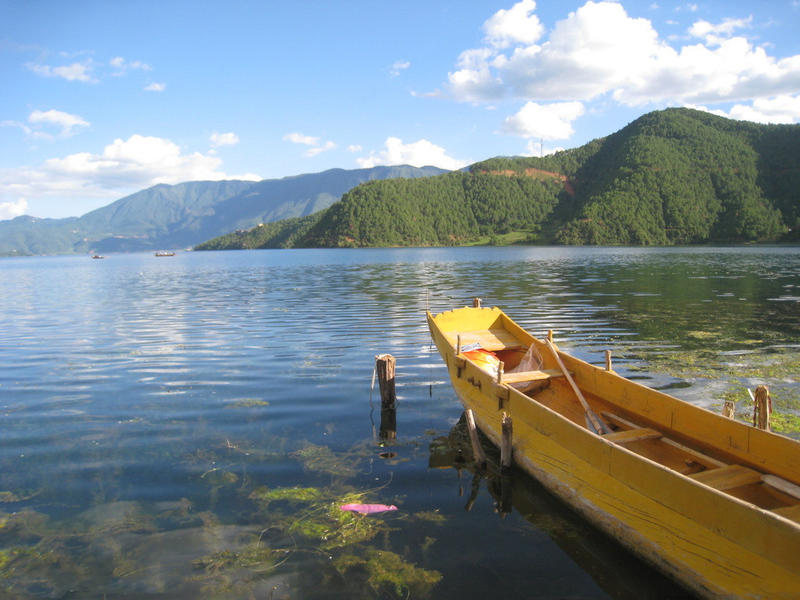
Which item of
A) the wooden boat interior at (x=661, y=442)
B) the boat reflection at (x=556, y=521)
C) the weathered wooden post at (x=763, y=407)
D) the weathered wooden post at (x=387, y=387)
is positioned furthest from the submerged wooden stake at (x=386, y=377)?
the weathered wooden post at (x=763, y=407)

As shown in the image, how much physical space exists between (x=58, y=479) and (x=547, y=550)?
892 cm

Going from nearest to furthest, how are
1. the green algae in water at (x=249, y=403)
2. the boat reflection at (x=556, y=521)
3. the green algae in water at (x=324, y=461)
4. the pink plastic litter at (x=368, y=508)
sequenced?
1. the boat reflection at (x=556, y=521)
2. the pink plastic litter at (x=368, y=508)
3. the green algae in water at (x=324, y=461)
4. the green algae in water at (x=249, y=403)

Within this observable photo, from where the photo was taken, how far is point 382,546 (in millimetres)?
7219

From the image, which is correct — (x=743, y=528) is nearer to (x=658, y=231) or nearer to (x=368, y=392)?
(x=368, y=392)

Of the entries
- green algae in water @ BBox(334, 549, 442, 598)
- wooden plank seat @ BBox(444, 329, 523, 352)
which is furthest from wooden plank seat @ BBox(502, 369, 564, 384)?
green algae in water @ BBox(334, 549, 442, 598)

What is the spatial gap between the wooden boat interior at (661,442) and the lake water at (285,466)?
5.27ft

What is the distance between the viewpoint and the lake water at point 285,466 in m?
6.66

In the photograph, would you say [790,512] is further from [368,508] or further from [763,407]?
[368,508]

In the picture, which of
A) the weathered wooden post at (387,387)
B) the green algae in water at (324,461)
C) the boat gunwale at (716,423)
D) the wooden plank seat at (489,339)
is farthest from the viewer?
the wooden plank seat at (489,339)

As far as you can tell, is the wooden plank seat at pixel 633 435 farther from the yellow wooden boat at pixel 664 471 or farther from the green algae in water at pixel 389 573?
the green algae in water at pixel 389 573

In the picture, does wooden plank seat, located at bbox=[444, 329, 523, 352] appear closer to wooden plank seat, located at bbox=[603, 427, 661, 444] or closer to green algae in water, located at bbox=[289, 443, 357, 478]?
green algae in water, located at bbox=[289, 443, 357, 478]

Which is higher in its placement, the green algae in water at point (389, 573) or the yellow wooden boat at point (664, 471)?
the yellow wooden boat at point (664, 471)

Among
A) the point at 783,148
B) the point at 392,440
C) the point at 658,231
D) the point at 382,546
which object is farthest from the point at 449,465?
the point at 783,148

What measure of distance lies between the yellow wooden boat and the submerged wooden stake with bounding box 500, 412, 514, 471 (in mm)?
125
